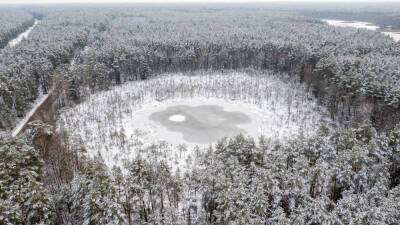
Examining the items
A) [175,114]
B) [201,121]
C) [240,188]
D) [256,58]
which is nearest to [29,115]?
[175,114]

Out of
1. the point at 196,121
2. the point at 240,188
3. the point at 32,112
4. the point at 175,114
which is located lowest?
the point at 32,112

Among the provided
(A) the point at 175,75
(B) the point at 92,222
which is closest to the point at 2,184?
(B) the point at 92,222

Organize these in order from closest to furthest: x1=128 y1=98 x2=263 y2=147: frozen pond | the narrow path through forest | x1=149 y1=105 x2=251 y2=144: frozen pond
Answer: x1=128 y1=98 x2=263 y2=147: frozen pond
x1=149 y1=105 x2=251 y2=144: frozen pond
the narrow path through forest

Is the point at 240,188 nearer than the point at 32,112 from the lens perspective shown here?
Yes

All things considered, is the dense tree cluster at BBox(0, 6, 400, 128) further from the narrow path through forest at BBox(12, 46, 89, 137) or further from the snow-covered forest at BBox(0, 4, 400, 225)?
the narrow path through forest at BBox(12, 46, 89, 137)

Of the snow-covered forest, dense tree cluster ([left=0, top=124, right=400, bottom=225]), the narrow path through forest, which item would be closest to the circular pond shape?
the snow-covered forest

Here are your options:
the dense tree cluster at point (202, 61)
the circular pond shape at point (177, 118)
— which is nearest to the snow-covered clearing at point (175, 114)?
the circular pond shape at point (177, 118)

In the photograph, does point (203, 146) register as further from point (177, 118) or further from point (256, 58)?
point (256, 58)
